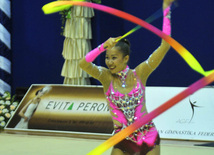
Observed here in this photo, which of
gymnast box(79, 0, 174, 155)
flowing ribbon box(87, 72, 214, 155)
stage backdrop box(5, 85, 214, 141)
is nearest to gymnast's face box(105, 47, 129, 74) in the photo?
gymnast box(79, 0, 174, 155)

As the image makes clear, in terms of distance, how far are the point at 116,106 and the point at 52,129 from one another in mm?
3744

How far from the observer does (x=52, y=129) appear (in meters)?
6.94

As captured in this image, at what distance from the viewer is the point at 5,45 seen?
8836 millimetres

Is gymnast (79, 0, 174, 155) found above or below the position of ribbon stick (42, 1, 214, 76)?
below

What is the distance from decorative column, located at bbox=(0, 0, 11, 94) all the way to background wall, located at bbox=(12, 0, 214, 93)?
0.14m

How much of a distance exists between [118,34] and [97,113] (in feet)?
6.57

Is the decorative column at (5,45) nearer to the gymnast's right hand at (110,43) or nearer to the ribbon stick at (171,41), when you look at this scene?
the ribbon stick at (171,41)

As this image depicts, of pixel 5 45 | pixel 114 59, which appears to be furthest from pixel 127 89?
pixel 5 45

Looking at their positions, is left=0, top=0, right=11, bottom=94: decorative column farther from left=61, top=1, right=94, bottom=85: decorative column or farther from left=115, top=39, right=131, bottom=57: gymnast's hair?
left=115, top=39, right=131, bottom=57: gymnast's hair

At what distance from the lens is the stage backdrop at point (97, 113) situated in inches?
233

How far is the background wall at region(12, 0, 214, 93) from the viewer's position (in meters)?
7.07

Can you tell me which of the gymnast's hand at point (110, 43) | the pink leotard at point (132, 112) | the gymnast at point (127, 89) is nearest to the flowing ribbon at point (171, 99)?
the gymnast's hand at point (110, 43)

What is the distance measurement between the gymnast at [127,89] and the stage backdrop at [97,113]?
2669 millimetres

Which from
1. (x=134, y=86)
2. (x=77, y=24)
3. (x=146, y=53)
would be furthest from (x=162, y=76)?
(x=134, y=86)
